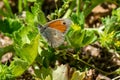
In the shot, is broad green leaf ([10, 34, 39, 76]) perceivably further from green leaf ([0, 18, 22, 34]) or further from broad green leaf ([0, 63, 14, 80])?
green leaf ([0, 18, 22, 34])

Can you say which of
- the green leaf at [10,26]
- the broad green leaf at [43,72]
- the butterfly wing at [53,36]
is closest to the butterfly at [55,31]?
the butterfly wing at [53,36]

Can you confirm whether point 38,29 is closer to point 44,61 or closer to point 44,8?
point 44,61

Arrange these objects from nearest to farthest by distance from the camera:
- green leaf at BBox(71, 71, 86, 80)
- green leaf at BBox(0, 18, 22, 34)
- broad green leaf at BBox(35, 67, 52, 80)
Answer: green leaf at BBox(71, 71, 86, 80), broad green leaf at BBox(35, 67, 52, 80), green leaf at BBox(0, 18, 22, 34)

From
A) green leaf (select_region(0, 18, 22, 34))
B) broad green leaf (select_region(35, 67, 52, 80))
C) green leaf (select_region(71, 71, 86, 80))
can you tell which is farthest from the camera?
green leaf (select_region(0, 18, 22, 34))

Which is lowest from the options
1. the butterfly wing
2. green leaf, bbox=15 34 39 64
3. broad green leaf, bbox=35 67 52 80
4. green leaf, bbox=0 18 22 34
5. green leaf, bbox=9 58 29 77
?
broad green leaf, bbox=35 67 52 80

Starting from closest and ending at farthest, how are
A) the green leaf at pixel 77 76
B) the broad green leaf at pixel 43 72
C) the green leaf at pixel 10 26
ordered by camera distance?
1. the green leaf at pixel 77 76
2. the broad green leaf at pixel 43 72
3. the green leaf at pixel 10 26

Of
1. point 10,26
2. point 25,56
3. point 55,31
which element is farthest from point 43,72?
point 10,26

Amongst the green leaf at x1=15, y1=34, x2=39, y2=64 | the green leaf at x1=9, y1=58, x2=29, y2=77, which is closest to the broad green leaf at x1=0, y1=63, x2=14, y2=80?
the green leaf at x1=9, y1=58, x2=29, y2=77

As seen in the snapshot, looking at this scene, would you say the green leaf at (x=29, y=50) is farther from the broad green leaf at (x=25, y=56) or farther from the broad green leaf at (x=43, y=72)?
the broad green leaf at (x=43, y=72)
